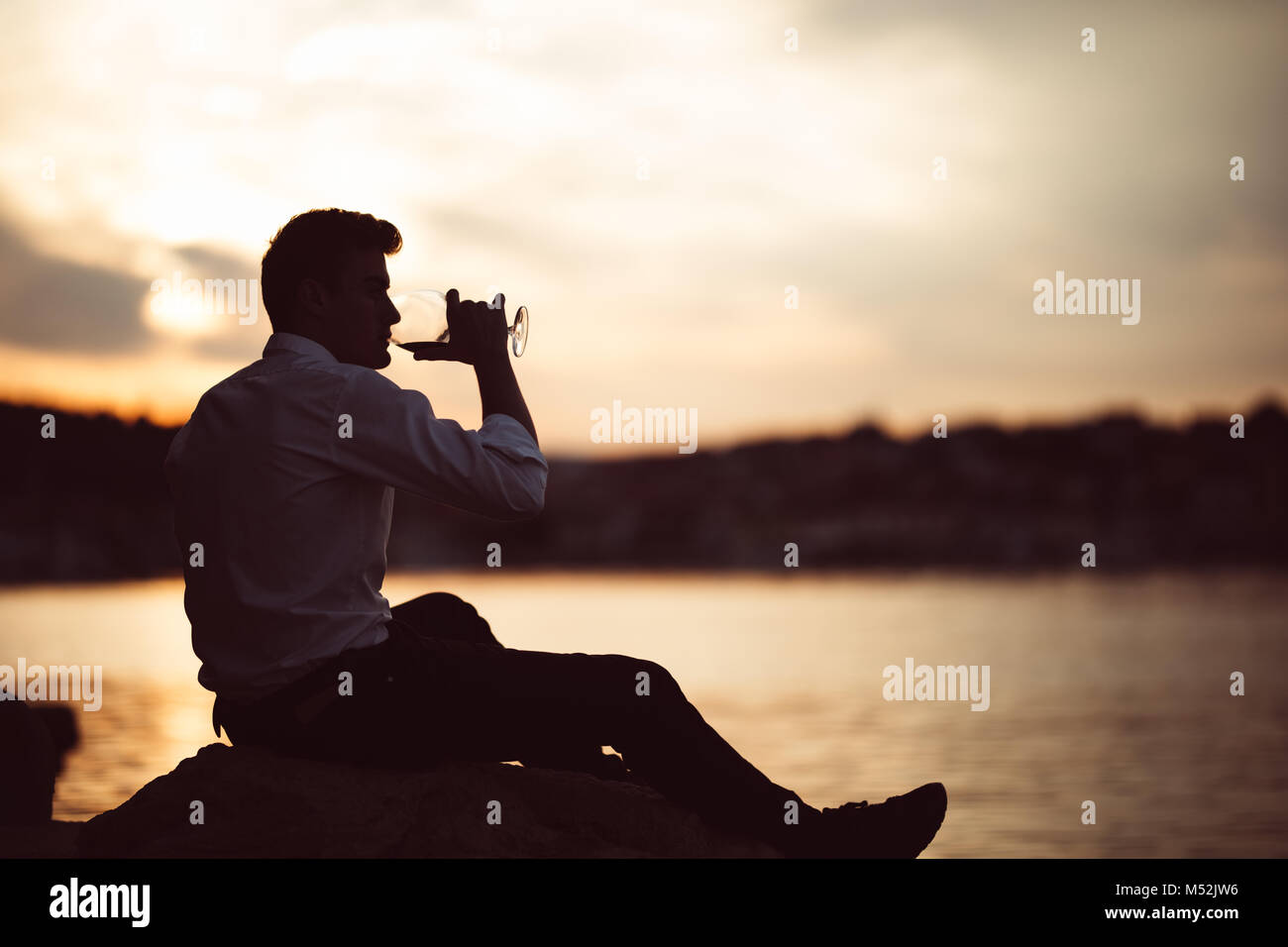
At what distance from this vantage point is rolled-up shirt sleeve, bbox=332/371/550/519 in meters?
3.70

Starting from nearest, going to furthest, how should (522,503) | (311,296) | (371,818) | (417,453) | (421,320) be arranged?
(417,453)
(522,503)
(311,296)
(371,818)
(421,320)

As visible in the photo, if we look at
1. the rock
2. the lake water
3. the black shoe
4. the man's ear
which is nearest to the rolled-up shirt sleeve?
the man's ear

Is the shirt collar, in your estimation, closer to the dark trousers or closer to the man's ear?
the man's ear

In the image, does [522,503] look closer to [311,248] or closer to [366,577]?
[366,577]

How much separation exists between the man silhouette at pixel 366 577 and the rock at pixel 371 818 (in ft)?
0.35

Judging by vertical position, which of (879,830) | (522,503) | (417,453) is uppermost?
(417,453)

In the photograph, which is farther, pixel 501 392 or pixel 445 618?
pixel 445 618

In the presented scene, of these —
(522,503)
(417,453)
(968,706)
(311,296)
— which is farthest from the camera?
(968,706)

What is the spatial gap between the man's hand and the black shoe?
1851 mm

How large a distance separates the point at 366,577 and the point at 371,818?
0.87m

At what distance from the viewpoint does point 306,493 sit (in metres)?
3.77

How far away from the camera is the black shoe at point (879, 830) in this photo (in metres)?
4.25

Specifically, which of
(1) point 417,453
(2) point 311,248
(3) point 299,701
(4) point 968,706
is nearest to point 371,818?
(3) point 299,701

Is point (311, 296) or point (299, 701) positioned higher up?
point (311, 296)
